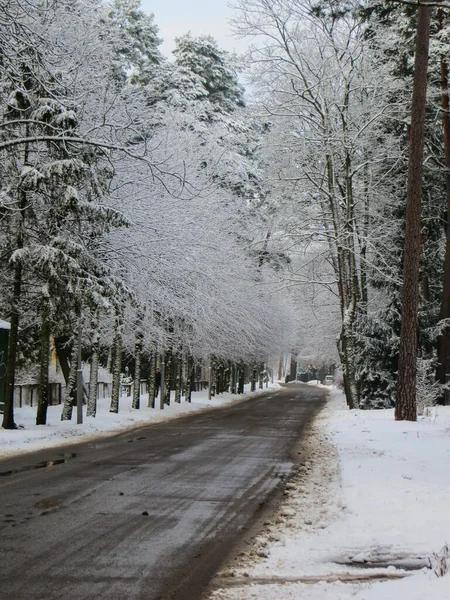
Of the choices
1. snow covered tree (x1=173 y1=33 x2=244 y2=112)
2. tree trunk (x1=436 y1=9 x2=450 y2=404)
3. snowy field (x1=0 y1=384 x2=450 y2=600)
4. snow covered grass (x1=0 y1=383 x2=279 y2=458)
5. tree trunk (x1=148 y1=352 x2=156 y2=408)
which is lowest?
snow covered grass (x1=0 y1=383 x2=279 y2=458)

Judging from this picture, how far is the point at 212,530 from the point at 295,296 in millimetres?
46128

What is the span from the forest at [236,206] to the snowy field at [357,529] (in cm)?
658

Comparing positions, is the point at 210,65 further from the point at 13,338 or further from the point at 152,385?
the point at 13,338

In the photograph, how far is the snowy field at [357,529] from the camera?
5.82 meters

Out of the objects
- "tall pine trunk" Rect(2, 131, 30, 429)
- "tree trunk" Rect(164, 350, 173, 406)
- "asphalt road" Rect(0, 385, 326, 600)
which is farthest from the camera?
"tree trunk" Rect(164, 350, 173, 406)

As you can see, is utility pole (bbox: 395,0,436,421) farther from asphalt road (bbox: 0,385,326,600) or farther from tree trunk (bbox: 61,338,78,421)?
tree trunk (bbox: 61,338,78,421)

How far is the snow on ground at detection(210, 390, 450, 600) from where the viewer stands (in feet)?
19.0

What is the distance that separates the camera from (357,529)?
7.76m

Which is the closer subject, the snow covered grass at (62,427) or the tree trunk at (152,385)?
the snow covered grass at (62,427)

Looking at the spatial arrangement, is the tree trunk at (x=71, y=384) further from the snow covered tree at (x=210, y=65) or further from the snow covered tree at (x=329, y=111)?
the snow covered tree at (x=210, y=65)

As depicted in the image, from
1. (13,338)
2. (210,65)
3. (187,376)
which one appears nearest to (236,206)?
(187,376)

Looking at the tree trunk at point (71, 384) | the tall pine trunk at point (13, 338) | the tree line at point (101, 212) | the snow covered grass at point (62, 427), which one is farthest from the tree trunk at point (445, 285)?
the tall pine trunk at point (13, 338)

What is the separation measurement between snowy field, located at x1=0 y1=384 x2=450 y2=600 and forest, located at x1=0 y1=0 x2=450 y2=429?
6575mm

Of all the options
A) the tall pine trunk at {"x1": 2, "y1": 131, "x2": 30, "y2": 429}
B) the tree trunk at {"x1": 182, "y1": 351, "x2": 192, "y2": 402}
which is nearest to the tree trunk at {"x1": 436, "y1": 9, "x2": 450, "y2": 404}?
the tree trunk at {"x1": 182, "y1": 351, "x2": 192, "y2": 402}
